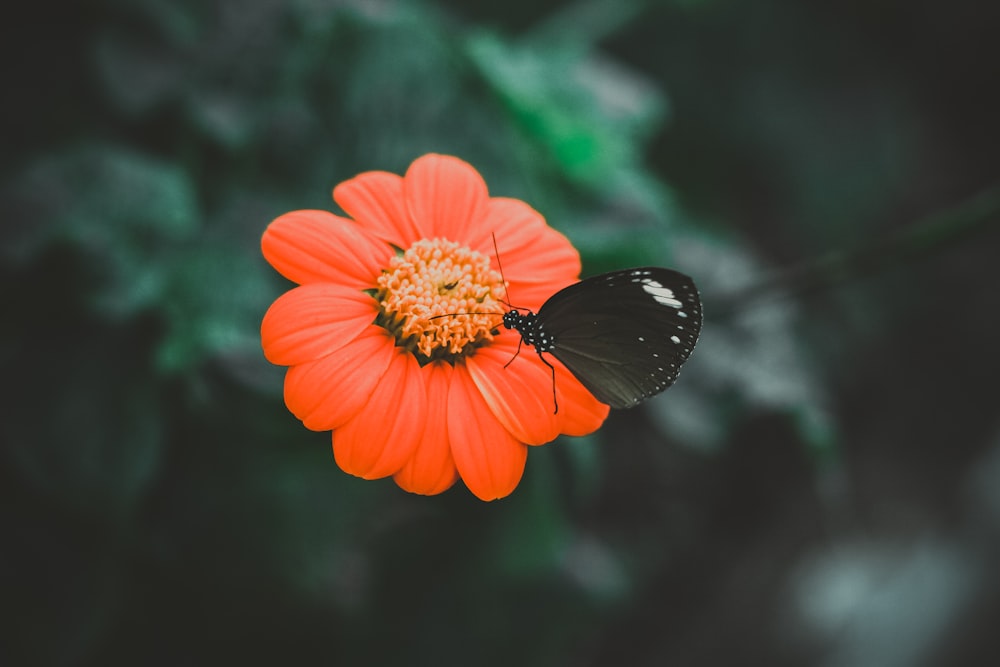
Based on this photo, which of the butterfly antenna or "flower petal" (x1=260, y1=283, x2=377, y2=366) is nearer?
"flower petal" (x1=260, y1=283, x2=377, y2=366)

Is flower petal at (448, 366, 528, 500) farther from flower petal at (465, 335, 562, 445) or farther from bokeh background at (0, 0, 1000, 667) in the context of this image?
bokeh background at (0, 0, 1000, 667)

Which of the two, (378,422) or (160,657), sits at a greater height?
(378,422)

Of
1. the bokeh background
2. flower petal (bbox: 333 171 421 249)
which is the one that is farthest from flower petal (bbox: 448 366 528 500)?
the bokeh background

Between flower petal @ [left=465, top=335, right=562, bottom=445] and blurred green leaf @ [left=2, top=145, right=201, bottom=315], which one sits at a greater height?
blurred green leaf @ [left=2, top=145, right=201, bottom=315]

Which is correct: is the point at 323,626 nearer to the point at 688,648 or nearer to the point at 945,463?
the point at 688,648

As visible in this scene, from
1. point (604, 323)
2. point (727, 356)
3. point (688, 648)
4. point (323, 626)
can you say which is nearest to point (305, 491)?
point (323, 626)

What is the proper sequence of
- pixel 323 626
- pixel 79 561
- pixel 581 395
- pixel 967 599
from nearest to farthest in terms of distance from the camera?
pixel 581 395 < pixel 79 561 < pixel 323 626 < pixel 967 599

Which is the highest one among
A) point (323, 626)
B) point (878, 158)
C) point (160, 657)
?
point (878, 158)

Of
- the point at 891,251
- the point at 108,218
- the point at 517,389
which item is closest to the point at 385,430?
the point at 517,389
